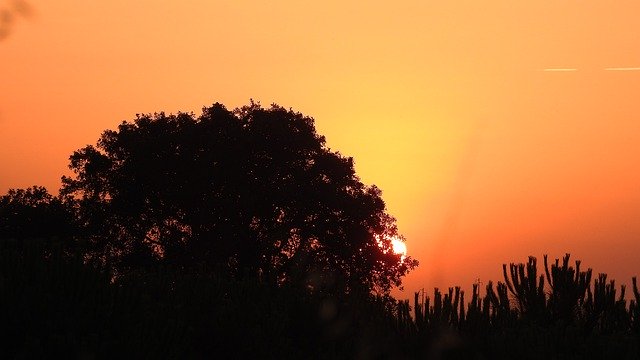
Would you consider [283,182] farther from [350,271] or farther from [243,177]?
[350,271]

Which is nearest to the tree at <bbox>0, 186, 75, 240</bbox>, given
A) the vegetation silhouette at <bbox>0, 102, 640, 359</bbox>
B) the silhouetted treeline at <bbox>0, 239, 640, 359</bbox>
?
the vegetation silhouette at <bbox>0, 102, 640, 359</bbox>

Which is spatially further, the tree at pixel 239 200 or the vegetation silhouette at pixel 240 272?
the tree at pixel 239 200

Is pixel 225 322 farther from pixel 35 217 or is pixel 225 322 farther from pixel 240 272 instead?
pixel 35 217

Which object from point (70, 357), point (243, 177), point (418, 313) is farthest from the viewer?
point (243, 177)

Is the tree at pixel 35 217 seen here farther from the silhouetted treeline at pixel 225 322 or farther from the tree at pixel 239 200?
the silhouetted treeline at pixel 225 322

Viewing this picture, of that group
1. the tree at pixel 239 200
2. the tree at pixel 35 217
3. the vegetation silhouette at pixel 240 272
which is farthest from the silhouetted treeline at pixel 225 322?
the tree at pixel 35 217

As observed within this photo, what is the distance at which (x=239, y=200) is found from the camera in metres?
40.6

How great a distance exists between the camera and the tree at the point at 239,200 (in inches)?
1615

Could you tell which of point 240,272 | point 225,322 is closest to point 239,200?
point 240,272

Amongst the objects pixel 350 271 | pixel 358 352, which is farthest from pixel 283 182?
pixel 358 352

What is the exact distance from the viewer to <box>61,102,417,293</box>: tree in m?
41.0

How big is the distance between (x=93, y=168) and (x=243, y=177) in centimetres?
800

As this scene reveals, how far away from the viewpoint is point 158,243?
4275cm

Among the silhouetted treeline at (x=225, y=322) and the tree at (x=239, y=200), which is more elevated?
the tree at (x=239, y=200)
